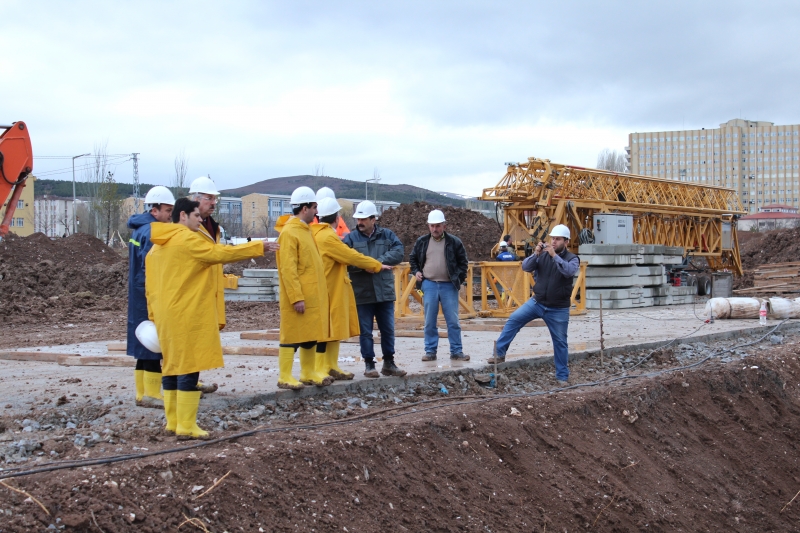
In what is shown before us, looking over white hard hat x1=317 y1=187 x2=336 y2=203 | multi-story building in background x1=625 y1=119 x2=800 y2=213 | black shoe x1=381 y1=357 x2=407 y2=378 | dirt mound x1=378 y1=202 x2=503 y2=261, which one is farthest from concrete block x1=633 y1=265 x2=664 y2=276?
multi-story building in background x1=625 y1=119 x2=800 y2=213

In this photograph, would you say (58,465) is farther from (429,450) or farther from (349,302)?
(349,302)

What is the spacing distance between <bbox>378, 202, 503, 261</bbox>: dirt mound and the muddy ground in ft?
94.0

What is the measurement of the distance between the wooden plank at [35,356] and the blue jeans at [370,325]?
3.76 m

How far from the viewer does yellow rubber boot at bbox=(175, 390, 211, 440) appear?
5.54m

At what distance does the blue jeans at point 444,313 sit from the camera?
951cm

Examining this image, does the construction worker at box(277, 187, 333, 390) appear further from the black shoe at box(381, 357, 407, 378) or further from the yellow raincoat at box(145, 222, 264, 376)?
the yellow raincoat at box(145, 222, 264, 376)

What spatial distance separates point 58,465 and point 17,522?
681 mm

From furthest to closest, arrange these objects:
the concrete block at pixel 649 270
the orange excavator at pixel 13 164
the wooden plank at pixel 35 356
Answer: the concrete block at pixel 649 270 → the orange excavator at pixel 13 164 → the wooden plank at pixel 35 356

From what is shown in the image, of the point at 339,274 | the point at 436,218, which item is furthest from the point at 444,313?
the point at 339,274

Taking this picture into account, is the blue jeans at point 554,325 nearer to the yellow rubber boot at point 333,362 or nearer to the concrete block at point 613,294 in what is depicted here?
the yellow rubber boot at point 333,362

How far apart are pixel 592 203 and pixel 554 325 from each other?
48.5ft

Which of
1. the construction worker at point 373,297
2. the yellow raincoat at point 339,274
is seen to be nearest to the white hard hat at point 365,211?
the construction worker at point 373,297

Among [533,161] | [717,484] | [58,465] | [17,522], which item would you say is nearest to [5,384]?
[58,465]

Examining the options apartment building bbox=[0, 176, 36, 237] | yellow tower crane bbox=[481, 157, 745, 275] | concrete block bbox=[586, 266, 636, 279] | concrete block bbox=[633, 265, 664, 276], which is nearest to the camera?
concrete block bbox=[586, 266, 636, 279]
